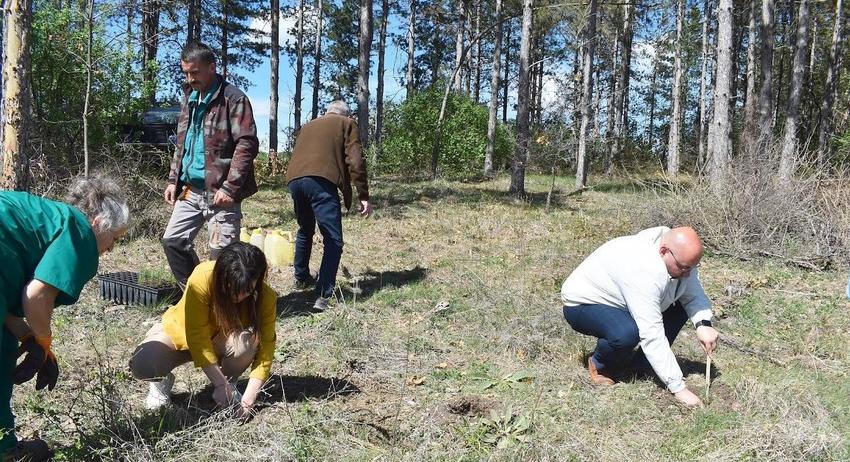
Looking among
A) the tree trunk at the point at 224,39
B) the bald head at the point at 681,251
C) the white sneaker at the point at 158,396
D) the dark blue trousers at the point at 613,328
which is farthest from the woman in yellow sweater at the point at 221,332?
the tree trunk at the point at 224,39

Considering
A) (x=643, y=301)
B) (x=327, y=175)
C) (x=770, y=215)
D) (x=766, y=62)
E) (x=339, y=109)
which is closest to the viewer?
(x=643, y=301)

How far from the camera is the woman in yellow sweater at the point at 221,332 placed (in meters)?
2.77

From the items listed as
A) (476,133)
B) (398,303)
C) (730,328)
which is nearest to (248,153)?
(398,303)

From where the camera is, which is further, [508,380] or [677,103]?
[677,103]

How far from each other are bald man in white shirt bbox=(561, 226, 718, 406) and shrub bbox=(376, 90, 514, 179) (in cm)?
1172

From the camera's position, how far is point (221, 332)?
9.95 ft

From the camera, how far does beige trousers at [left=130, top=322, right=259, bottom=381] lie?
9.73 ft

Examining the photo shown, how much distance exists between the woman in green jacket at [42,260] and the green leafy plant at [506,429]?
5.68 ft

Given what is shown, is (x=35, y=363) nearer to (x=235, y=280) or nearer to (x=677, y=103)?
(x=235, y=280)

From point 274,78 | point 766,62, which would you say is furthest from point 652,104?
point 274,78

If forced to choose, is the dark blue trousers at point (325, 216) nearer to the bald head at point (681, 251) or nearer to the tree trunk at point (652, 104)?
the bald head at point (681, 251)

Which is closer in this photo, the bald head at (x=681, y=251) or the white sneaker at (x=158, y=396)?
the white sneaker at (x=158, y=396)

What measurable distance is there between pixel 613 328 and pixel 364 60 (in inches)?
395

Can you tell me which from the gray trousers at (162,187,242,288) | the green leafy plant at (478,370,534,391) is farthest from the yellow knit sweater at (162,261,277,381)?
the gray trousers at (162,187,242,288)
